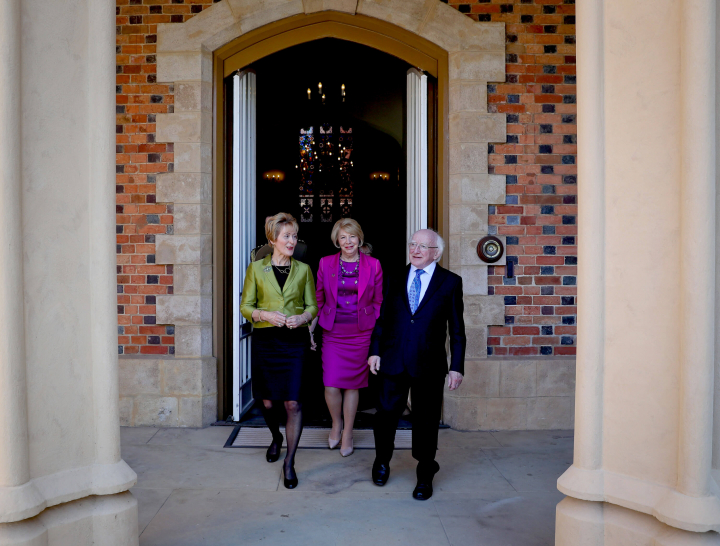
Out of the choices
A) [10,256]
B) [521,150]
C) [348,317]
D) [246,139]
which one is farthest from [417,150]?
[10,256]

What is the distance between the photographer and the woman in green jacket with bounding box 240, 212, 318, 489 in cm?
385

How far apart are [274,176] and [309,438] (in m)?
8.70

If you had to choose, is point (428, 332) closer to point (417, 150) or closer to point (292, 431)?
point (292, 431)

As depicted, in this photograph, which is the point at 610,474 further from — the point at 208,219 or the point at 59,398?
the point at 208,219

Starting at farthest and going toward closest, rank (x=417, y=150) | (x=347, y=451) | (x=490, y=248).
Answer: (x=417, y=150)
(x=490, y=248)
(x=347, y=451)

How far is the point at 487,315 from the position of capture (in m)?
4.90

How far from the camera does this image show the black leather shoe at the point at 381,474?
372 cm

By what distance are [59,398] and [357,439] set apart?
2776 millimetres

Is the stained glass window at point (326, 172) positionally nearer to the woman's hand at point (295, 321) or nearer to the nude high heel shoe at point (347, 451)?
the nude high heel shoe at point (347, 451)

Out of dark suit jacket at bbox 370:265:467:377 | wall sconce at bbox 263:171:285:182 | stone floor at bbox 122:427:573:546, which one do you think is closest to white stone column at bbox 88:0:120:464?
stone floor at bbox 122:427:573:546

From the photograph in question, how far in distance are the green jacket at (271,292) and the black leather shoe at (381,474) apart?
1.04m

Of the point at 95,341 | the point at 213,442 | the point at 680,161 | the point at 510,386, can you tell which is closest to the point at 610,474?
the point at 680,161

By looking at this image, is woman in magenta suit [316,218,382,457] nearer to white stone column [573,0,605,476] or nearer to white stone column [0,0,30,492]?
white stone column [573,0,605,476]

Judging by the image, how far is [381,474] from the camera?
372 cm
